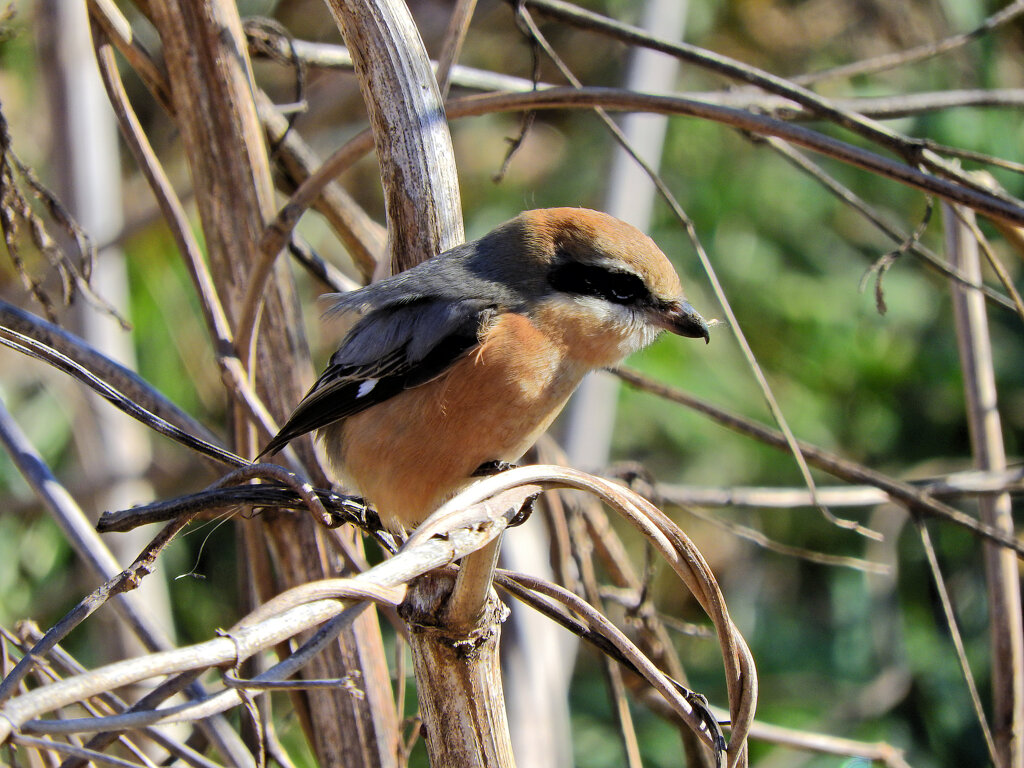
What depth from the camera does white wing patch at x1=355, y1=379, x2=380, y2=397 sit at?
1987 mm

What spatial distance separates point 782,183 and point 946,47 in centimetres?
324

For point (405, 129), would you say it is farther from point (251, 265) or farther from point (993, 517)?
point (993, 517)

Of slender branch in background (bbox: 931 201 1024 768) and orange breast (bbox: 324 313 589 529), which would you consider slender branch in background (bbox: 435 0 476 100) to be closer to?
orange breast (bbox: 324 313 589 529)

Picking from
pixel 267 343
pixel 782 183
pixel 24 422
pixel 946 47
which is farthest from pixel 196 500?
pixel 782 183

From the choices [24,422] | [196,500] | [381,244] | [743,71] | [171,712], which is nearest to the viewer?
[171,712]

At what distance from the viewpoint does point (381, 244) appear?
2.22m

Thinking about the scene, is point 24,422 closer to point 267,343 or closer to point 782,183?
point 267,343

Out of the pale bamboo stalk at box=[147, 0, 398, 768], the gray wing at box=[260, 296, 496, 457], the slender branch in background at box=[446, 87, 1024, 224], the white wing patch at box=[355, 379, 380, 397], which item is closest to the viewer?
the slender branch in background at box=[446, 87, 1024, 224]

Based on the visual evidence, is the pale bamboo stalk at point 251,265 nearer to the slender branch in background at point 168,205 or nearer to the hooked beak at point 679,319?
the slender branch in background at point 168,205

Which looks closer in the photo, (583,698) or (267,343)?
(267,343)

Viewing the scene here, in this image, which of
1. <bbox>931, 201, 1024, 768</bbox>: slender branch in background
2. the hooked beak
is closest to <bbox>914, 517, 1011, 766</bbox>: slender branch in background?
<bbox>931, 201, 1024, 768</bbox>: slender branch in background

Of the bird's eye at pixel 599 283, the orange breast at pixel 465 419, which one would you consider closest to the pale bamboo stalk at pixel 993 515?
the bird's eye at pixel 599 283

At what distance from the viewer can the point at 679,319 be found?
6.60 ft

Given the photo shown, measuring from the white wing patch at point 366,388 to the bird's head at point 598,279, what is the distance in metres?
0.36
